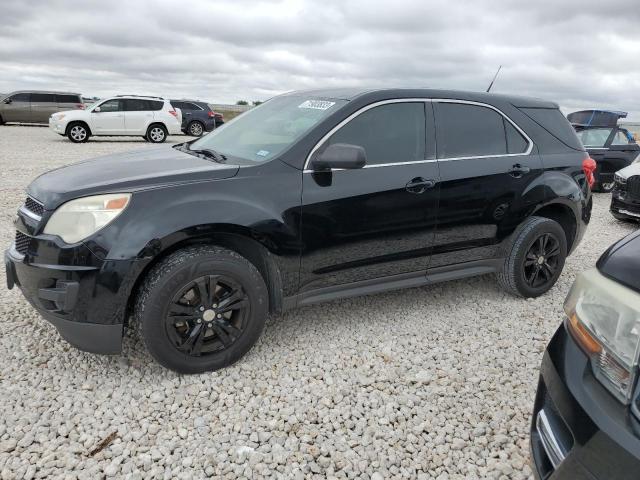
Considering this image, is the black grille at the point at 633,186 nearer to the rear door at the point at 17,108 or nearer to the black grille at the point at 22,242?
the black grille at the point at 22,242

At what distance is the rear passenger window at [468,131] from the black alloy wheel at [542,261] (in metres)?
0.85

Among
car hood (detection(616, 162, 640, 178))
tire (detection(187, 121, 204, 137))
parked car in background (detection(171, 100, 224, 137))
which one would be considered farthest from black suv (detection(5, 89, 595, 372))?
tire (detection(187, 121, 204, 137))

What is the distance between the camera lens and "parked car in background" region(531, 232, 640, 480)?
1380mm

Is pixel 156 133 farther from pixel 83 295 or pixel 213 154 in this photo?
pixel 83 295

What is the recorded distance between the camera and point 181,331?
2.82m

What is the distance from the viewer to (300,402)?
2.70 metres

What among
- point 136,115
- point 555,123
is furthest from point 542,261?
point 136,115

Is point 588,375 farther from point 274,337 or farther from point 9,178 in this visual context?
point 9,178

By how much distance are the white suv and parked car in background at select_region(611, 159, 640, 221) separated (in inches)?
572

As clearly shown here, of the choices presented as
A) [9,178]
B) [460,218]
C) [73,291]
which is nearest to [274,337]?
[73,291]

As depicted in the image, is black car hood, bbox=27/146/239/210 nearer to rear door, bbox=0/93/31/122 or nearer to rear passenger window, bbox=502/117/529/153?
rear passenger window, bbox=502/117/529/153

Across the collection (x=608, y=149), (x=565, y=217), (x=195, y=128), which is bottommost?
(x=195, y=128)

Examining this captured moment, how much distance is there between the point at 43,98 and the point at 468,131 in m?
22.4

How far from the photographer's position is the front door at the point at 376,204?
305 cm
